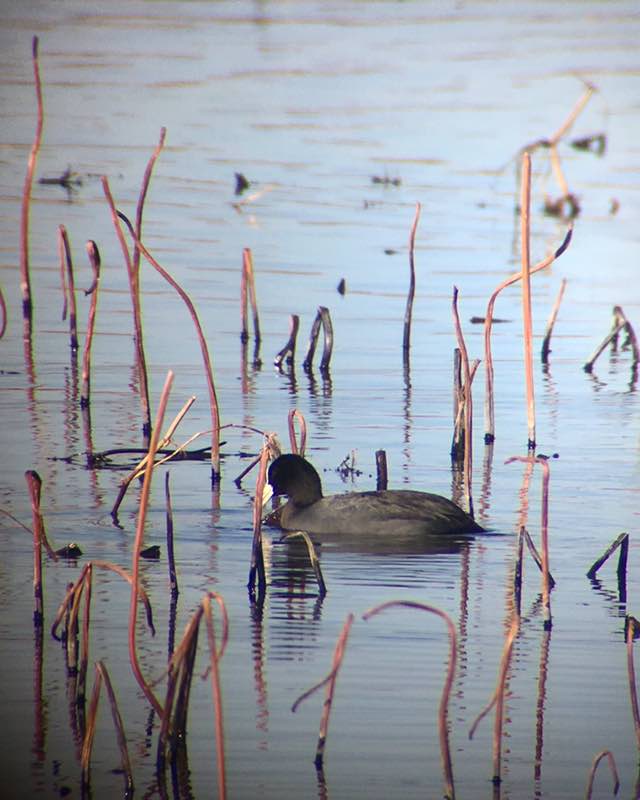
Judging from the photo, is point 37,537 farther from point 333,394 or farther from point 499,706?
point 333,394

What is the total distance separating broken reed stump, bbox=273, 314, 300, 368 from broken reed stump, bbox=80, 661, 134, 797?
8896 millimetres

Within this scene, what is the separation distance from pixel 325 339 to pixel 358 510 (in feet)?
16.4

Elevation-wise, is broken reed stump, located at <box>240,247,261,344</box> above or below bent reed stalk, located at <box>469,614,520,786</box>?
above

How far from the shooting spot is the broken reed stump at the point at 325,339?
1555 centimetres

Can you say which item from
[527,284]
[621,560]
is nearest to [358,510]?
[621,560]

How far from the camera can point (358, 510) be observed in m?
10.9

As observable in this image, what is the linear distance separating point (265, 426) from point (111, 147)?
1562 cm

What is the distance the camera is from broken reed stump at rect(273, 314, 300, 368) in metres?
15.4

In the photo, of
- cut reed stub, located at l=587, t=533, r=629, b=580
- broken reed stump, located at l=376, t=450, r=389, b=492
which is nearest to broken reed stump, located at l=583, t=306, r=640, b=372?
broken reed stump, located at l=376, t=450, r=389, b=492

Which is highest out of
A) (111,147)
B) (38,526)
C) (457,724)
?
(111,147)

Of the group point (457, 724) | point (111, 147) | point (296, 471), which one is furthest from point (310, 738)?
point (111, 147)

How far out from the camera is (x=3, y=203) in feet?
76.1

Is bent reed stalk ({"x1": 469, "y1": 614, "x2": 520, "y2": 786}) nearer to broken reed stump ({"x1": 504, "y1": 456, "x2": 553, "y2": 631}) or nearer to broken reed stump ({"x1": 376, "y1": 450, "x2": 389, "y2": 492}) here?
broken reed stump ({"x1": 504, "y1": 456, "x2": 553, "y2": 631})

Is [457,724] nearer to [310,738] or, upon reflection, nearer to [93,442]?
[310,738]
